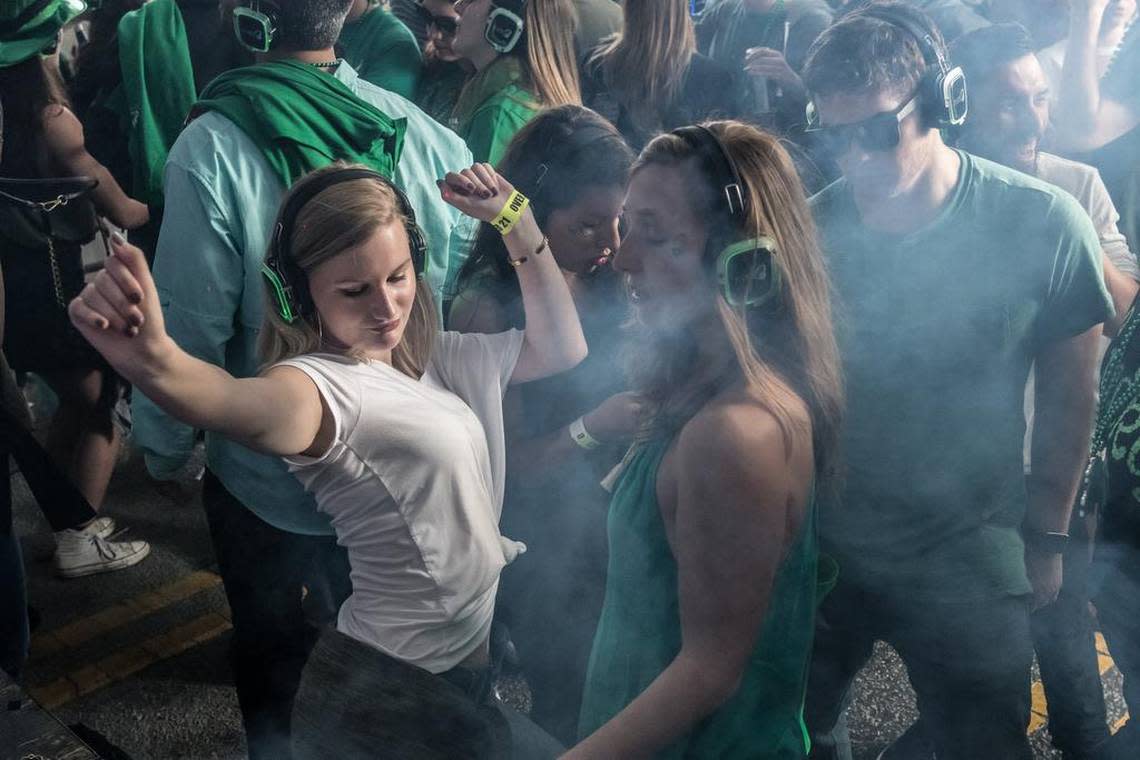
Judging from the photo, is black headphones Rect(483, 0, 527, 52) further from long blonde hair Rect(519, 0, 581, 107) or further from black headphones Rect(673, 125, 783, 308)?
black headphones Rect(673, 125, 783, 308)

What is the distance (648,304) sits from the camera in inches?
60.7

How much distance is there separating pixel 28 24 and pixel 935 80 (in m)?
2.33

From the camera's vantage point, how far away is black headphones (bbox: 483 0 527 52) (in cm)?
298

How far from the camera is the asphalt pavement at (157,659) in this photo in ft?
9.48

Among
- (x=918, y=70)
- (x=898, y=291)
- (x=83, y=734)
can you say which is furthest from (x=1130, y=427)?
(x=83, y=734)

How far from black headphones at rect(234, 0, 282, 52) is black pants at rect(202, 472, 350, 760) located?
89cm

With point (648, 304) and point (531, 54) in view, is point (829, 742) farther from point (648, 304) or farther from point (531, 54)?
point (531, 54)

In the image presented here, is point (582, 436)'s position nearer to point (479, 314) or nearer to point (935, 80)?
point (479, 314)

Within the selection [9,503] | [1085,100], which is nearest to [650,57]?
[1085,100]

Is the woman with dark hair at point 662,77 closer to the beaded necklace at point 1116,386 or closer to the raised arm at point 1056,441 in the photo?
the raised arm at point 1056,441

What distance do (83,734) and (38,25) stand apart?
2.02m

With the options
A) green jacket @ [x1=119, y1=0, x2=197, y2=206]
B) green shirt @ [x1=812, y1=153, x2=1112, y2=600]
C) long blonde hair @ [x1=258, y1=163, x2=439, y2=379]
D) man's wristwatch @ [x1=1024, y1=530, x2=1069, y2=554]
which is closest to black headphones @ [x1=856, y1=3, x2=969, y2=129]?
green shirt @ [x1=812, y1=153, x2=1112, y2=600]

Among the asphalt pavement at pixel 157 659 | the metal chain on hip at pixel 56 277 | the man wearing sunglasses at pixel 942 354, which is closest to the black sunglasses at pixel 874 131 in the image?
the man wearing sunglasses at pixel 942 354

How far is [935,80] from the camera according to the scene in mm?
1952
